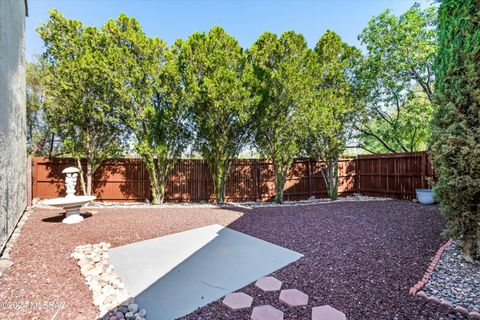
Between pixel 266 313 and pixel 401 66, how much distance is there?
11.4 m

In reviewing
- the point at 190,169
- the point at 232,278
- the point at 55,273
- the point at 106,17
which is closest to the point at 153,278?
the point at 232,278

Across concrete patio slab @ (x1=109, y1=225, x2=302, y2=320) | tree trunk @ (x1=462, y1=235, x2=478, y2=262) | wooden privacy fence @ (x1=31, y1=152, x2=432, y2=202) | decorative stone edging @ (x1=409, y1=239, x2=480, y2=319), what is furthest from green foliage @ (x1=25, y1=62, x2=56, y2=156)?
tree trunk @ (x1=462, y1=235, x2=478, y2=262)

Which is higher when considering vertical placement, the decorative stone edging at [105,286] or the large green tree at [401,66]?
the large green tree at [401,66]

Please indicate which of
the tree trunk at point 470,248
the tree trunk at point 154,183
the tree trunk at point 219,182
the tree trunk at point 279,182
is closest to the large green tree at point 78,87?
the tree trunk at point 154,183

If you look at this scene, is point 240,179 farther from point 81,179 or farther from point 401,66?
point 401,66

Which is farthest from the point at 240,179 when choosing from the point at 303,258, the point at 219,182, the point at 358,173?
the point at 303,258

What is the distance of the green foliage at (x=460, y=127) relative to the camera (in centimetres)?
268

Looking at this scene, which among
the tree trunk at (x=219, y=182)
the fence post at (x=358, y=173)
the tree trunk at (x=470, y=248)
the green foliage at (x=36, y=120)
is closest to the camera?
the tree trunk at (x=470, y=248)

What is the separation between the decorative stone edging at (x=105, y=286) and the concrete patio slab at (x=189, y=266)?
3.3 inches

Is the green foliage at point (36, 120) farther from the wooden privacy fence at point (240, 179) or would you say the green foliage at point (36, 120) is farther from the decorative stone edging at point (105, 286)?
the decorative stone edging at point (105, 286)

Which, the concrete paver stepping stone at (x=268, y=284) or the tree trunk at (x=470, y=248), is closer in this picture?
the concrete paver stepping stone at (x=268, y=284)

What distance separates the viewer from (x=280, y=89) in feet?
25.2

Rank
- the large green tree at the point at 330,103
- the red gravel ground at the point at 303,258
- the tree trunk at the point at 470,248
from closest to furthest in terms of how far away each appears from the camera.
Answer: the red gravel ground at the point at 303,258 → the tree trunk at the point at 470,248 → the large green tree at the point at 330,103

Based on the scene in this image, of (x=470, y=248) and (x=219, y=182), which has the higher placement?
(x=219, y=182)
